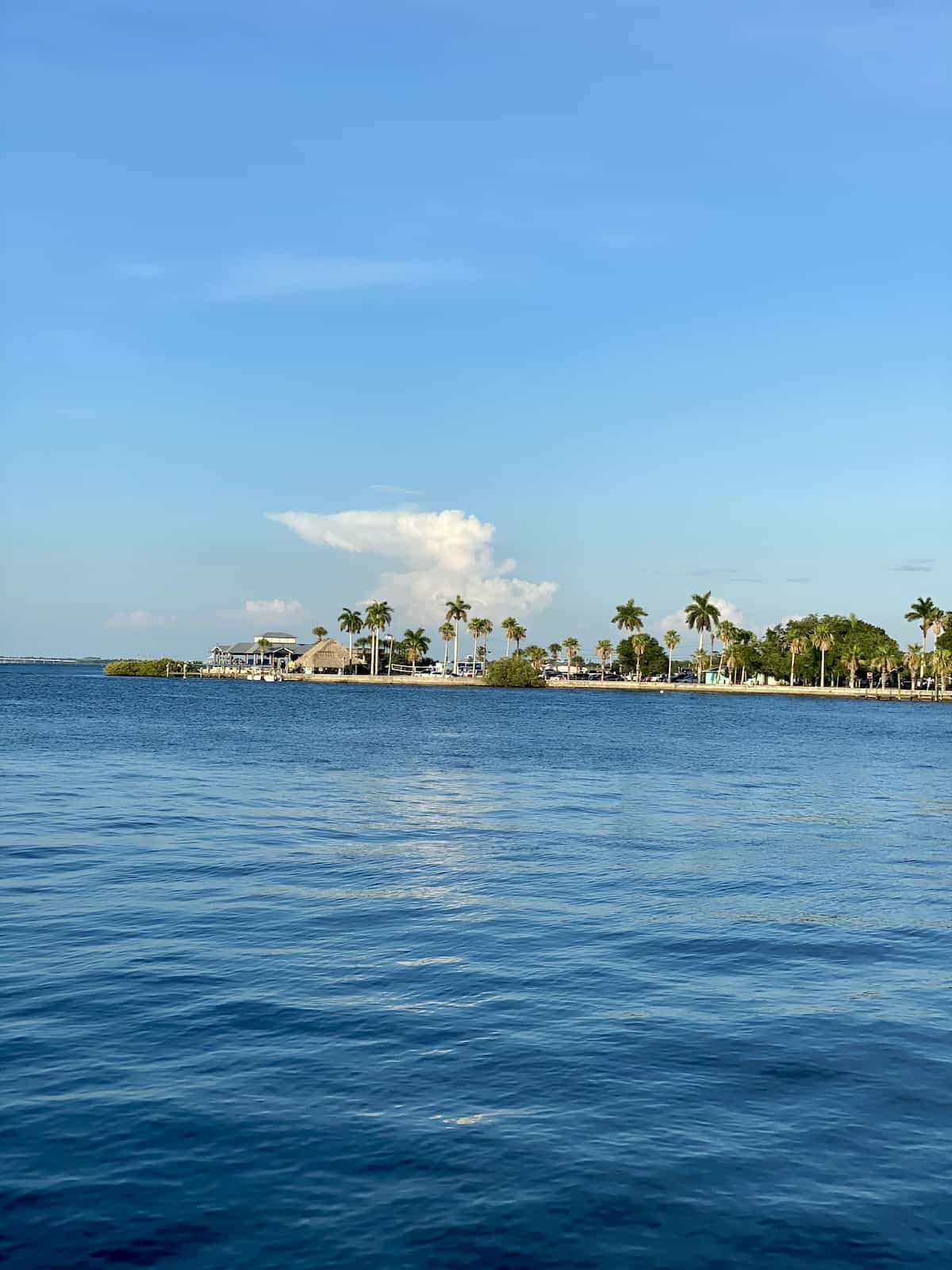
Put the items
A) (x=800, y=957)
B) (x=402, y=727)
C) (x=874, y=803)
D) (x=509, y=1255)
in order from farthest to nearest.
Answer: (x=402, y=727) → (x=874, y=803) → (x=800, y=957) → (x=509, y=1255)

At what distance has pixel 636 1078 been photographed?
44.9 feet

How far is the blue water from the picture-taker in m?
10.2

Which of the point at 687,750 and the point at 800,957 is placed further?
the point at 687,750

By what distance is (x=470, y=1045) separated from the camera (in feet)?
48.4

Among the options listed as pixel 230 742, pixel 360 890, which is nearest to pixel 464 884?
pixel 360 890

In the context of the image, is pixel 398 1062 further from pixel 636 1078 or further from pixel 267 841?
pixel 267 841

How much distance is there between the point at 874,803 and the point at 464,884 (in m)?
27.3

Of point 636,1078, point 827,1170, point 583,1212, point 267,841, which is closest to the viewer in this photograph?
point 583,1212

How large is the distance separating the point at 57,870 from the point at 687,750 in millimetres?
60604

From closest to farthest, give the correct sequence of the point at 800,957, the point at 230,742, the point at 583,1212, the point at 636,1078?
1. the point at 583,1212
2. the point at 636,1078
3. the point at 800,957
4. the point at 230,742

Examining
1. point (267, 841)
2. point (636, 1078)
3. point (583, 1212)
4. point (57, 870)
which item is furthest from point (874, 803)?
point (583, 1212)

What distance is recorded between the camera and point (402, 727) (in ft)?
344

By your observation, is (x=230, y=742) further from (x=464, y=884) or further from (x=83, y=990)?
(x=83, y=990)

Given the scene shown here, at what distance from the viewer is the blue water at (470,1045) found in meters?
10.2
